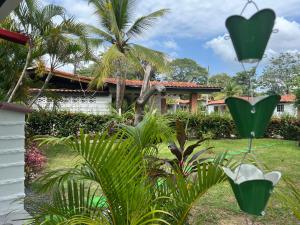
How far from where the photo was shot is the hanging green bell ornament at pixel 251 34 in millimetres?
1114


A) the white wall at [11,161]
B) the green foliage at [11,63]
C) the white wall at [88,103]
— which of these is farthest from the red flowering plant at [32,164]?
the white wall at [88,103]

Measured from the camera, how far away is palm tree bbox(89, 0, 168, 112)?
49.5 ft

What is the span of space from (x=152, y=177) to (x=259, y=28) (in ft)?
6.72

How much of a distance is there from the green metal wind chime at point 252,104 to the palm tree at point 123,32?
541 inches

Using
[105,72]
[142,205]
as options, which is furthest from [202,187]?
[105,72]

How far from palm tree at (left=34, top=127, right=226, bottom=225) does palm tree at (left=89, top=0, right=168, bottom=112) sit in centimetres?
1257

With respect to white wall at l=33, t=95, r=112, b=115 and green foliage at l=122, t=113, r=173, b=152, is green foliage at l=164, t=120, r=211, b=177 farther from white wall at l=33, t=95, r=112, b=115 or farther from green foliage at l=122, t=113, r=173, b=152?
white wall at l=33, t=95, r=112, b=115

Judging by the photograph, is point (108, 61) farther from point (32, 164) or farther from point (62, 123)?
point (32, 164)

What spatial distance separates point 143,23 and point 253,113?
49.1 feet

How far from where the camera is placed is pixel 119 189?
85.0 inches

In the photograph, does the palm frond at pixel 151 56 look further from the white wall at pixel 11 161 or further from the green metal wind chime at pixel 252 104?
the green metal wind chime at pixel 252 104

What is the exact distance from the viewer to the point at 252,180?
1.19 m

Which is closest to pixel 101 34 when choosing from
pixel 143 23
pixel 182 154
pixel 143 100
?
pixel 143 23

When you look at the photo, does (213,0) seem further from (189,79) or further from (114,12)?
(189,79)
